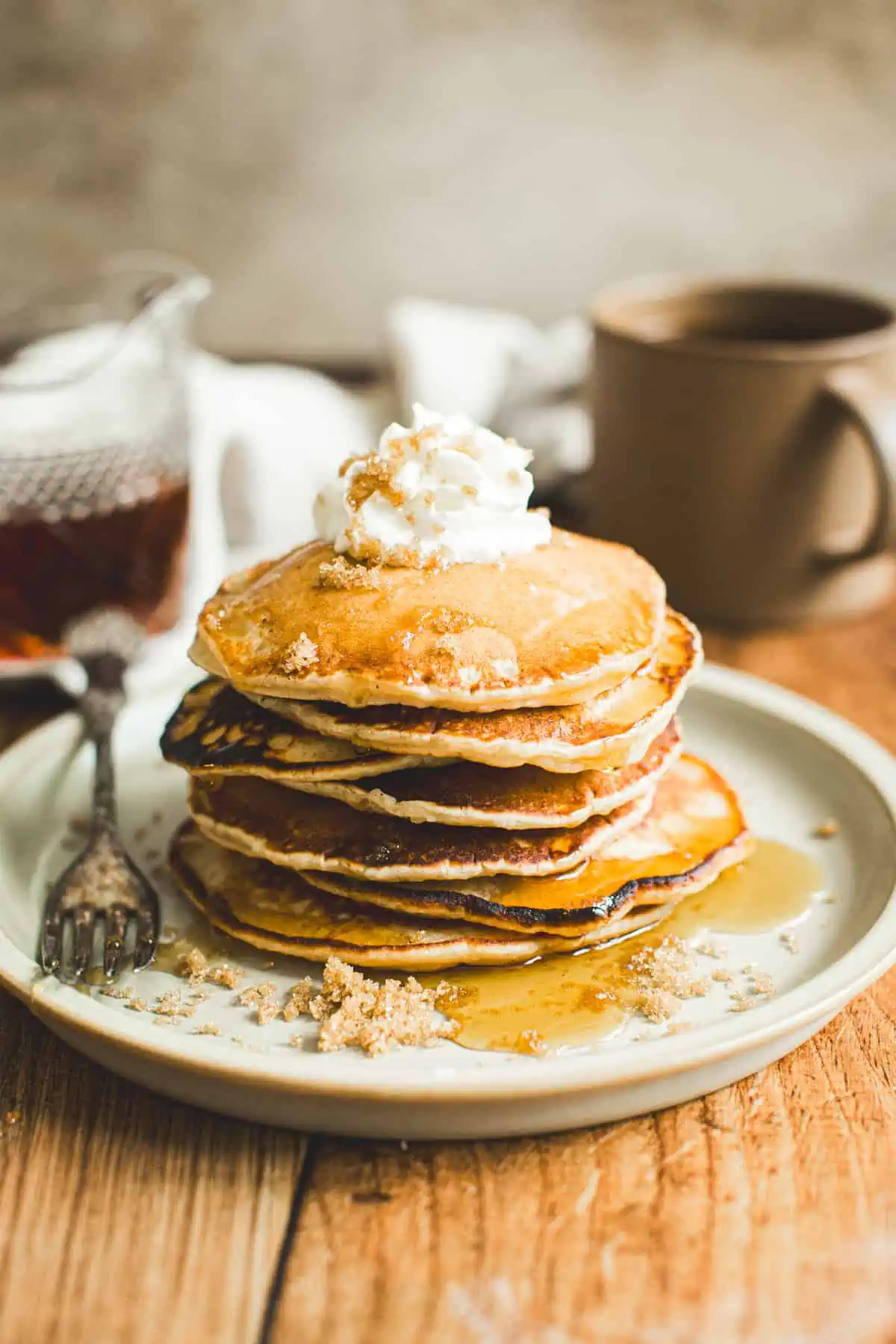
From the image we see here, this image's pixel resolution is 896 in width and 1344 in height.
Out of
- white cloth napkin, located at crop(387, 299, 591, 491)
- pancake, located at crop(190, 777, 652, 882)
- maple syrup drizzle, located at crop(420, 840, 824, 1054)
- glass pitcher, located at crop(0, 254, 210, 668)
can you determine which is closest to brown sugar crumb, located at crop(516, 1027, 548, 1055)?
maple syrup drizzle, located at crop(420, 840, 824, 1054)

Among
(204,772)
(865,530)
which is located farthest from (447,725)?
(865,530)

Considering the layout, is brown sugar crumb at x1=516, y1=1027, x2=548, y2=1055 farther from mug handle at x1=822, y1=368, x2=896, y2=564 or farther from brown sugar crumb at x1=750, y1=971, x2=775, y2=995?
mug handle at x1=822, y1=368, x2=896, y2=564

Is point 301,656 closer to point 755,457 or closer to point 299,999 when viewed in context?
point 299,999

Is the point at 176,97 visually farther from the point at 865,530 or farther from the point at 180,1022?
the point at 180,1022

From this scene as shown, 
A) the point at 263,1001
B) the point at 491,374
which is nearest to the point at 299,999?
the point at 263,1001

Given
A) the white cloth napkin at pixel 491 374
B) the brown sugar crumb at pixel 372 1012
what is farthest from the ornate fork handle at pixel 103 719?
the white cloth napkin at pixel 491 374

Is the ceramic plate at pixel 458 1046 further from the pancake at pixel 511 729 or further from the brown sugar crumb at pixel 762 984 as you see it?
the pancake at pixel 511 729
